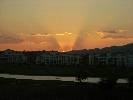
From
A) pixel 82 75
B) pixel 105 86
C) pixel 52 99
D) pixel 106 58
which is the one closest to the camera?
pixel 52 99

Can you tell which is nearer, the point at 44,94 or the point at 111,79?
the point at 44,94

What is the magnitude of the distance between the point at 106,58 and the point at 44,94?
518 feet

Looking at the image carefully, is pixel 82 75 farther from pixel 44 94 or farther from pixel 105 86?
pixel 44 94

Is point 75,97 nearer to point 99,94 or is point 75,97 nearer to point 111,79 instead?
point 99,94

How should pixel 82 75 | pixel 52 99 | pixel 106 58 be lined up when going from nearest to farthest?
pixel 52 99, pixel 82 75, pixel 106 58

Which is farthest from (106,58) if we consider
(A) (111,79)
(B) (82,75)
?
(A) (111,79)

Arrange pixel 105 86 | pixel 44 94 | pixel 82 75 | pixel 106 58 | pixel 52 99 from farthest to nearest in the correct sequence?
pixel 106 58 < pixel 82 75 < pixel 105 86 < pixel 44 94 < pixel 52 99

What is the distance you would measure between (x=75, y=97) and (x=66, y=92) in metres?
3.78

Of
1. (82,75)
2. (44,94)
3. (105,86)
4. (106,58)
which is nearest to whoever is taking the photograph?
(44,94)

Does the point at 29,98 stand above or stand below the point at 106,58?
below

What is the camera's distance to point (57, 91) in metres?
46.2

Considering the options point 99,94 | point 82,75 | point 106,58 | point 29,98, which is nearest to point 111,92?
point 99,94

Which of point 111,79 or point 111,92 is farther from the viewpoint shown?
point 111,79

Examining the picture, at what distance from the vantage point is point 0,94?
4331 centimetres
